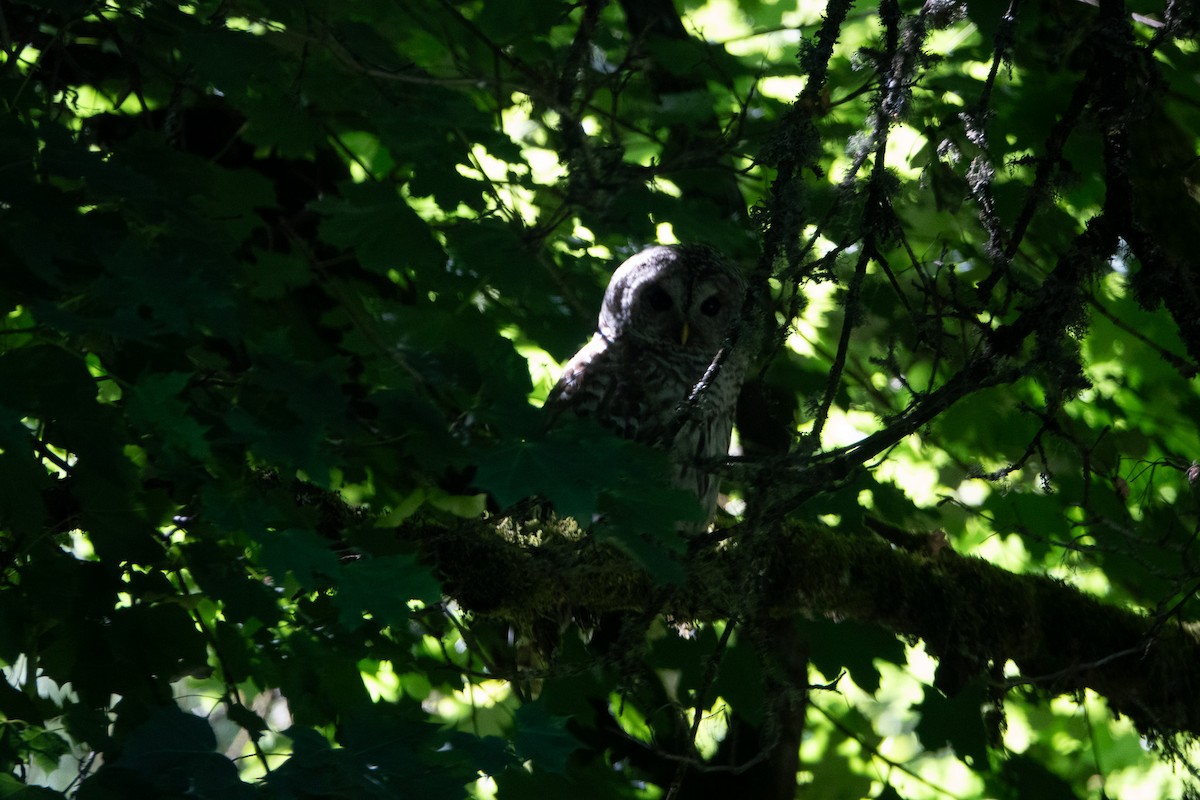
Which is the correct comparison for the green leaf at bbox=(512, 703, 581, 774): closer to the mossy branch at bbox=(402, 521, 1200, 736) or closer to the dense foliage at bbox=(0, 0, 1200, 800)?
the dense foliage at bbox=(0, 0, 1200, 800)

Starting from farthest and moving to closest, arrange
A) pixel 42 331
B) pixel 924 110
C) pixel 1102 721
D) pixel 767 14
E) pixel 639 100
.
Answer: pixel 1102 721 < pixel 767 14 < pixel 639 100 < pixel 924 110 < pixel 42 331

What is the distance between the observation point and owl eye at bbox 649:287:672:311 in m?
4.29

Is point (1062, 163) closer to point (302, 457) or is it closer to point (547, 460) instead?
point (547, 460)

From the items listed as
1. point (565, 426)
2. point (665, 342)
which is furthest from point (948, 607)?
point (565, 426)

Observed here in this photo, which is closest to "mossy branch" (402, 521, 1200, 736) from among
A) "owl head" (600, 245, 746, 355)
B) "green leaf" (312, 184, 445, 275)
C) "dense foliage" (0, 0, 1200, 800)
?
"dense foliage" (0, 0, 1200, 800)

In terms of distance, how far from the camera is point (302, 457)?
1.71m

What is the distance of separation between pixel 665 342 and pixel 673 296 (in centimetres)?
18

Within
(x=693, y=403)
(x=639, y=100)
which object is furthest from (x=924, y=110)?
(x=693, y=403)

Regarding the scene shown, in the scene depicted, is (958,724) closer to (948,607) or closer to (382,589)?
(948,607)

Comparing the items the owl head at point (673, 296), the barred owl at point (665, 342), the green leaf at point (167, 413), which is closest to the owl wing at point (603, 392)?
the barred owl at point (665, 342)

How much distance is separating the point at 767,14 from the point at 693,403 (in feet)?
8.58

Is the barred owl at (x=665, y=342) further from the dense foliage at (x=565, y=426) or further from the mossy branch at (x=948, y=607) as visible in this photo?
the mossy branch at (x=948, y=607)

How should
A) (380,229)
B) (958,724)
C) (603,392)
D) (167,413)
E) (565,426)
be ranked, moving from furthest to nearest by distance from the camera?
(603,392) → (958,724) → (380,229) → (565,426) → (167,413)

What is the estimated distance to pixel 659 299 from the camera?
430 cm
